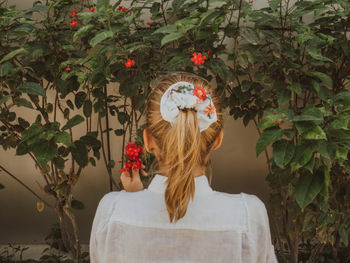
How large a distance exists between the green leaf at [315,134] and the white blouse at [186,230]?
18.8 inches

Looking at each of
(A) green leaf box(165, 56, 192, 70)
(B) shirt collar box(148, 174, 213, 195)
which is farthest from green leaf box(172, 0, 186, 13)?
(B) shirt collar box(148, 174, 213, 195)

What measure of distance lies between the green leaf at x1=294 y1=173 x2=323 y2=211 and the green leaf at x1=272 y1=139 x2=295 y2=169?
0.16 metres

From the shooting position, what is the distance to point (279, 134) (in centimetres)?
133

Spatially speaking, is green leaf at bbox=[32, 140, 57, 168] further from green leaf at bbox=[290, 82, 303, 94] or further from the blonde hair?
green leaf at bbox=[290, 82, 303, 94]

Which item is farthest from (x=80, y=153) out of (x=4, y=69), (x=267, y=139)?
(x=267, y=139)

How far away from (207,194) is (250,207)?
0.35ft

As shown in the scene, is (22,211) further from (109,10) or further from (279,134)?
(279,134)

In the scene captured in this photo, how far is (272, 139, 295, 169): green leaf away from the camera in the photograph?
52.7 inches

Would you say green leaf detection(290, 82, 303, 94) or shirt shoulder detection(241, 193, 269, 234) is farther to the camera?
green leaf detection(290, 82, 303, 94)

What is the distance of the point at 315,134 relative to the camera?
1.26m

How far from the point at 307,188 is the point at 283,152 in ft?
0.65

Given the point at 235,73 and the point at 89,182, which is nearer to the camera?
the point at 235,73

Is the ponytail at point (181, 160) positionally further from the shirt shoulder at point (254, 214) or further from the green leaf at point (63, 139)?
the green leaf at point (63, 139)

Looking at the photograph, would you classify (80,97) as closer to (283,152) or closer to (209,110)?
(283,152)
